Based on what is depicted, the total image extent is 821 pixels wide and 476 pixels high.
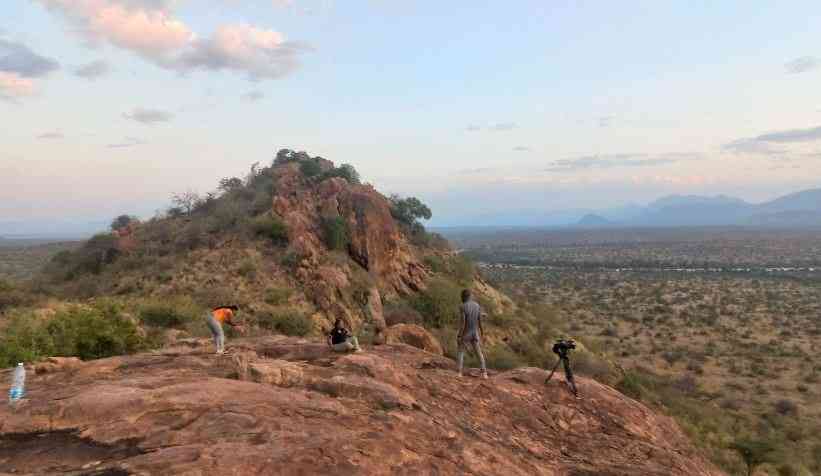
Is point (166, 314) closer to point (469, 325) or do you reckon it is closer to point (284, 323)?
point (284, 323)

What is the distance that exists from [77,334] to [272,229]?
44.1 feet

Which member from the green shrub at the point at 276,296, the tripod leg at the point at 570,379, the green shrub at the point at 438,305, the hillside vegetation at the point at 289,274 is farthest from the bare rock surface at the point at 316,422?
the green shrub at the point at 438,305

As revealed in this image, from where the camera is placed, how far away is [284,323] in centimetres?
1911

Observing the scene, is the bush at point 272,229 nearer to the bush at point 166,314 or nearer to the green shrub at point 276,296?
the green shrub at point 276,296

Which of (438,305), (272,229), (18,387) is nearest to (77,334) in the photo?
(18,387)

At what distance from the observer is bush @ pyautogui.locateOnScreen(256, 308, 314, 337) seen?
19.0 m

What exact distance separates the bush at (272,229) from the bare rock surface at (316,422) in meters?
15.0

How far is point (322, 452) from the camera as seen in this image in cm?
566

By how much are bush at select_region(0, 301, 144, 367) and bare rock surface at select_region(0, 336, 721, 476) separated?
10.9ft

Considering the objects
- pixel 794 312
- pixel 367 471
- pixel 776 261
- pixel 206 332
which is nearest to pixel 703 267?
pixel 776 261

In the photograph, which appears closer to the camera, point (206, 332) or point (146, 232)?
point (206, 332)

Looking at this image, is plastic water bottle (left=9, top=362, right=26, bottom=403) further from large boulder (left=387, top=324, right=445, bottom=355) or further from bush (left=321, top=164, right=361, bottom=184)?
bush (left=321, top=164, right=361, bottom=184)

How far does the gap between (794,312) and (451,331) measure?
30.8 metres

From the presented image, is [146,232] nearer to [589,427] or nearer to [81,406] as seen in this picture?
[81,406]
